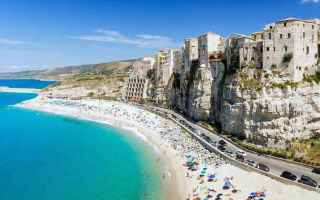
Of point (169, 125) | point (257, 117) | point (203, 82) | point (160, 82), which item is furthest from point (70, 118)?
point (257, 117)

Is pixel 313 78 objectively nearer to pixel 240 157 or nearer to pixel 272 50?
pixel 272 50

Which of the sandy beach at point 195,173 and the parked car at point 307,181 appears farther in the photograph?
the sandy beach at point 195,173

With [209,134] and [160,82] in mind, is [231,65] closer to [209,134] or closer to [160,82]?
[209,134]

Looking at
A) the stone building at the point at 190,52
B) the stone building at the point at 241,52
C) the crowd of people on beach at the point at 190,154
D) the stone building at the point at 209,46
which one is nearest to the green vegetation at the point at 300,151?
the crowd of people on beach at the point at 190,154

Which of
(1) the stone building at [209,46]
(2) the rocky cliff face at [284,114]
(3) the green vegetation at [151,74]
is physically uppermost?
(1) the stone building at [209,46]

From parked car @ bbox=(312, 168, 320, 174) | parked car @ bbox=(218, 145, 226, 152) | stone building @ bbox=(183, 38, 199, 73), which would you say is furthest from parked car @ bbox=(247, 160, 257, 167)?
stone building @ bbox=(183, 38, 199, 73)

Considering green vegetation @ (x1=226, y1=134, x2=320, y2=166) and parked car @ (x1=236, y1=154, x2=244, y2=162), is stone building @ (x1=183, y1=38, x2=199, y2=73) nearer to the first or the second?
green vegetation @ (x1=226, y1=134, x2=320, y2=166)

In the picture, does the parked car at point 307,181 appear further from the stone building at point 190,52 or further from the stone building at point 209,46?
the stone building at point 190,52
